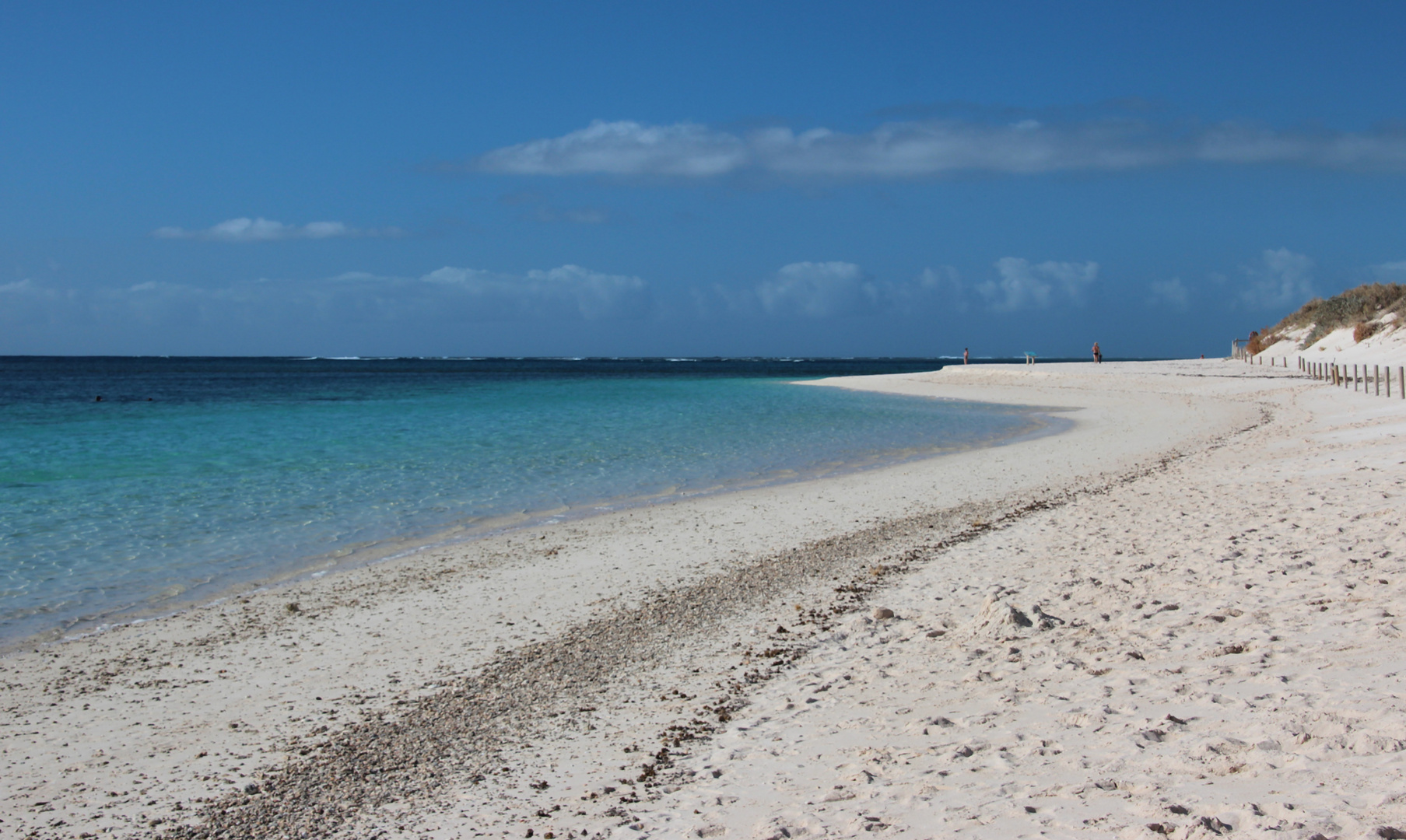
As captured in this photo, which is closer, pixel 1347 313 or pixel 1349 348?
pixel 1349 348

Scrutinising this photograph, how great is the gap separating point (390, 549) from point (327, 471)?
26.5ft

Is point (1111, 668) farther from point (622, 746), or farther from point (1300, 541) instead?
point (1300, 541)

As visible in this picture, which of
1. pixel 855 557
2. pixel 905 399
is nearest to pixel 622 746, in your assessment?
pixel 855 557

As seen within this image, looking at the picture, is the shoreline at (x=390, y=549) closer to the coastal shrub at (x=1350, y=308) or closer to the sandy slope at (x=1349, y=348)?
the sandy slope at (x=1349, y=348)

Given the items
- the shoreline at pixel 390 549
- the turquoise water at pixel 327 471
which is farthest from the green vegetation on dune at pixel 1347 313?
the shoreline at pixel 390 549

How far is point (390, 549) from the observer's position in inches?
467

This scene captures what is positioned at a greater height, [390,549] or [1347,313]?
[1347,313]

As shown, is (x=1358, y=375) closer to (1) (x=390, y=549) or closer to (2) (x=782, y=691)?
(1) (x=390, y=549)

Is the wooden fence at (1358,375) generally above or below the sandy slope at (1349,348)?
below

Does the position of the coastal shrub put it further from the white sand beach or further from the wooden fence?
the white sand beach

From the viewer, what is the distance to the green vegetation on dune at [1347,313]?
46.7m

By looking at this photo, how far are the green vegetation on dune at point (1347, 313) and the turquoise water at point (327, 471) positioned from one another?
84.7 ft

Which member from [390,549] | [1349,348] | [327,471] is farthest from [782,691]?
[1349,348]

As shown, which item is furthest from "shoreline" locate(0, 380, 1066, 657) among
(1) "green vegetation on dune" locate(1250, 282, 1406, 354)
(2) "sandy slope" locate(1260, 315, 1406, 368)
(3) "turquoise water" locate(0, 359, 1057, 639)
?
(1) "green vegetation on dune" locate(1250, 282, 1406, 354)
